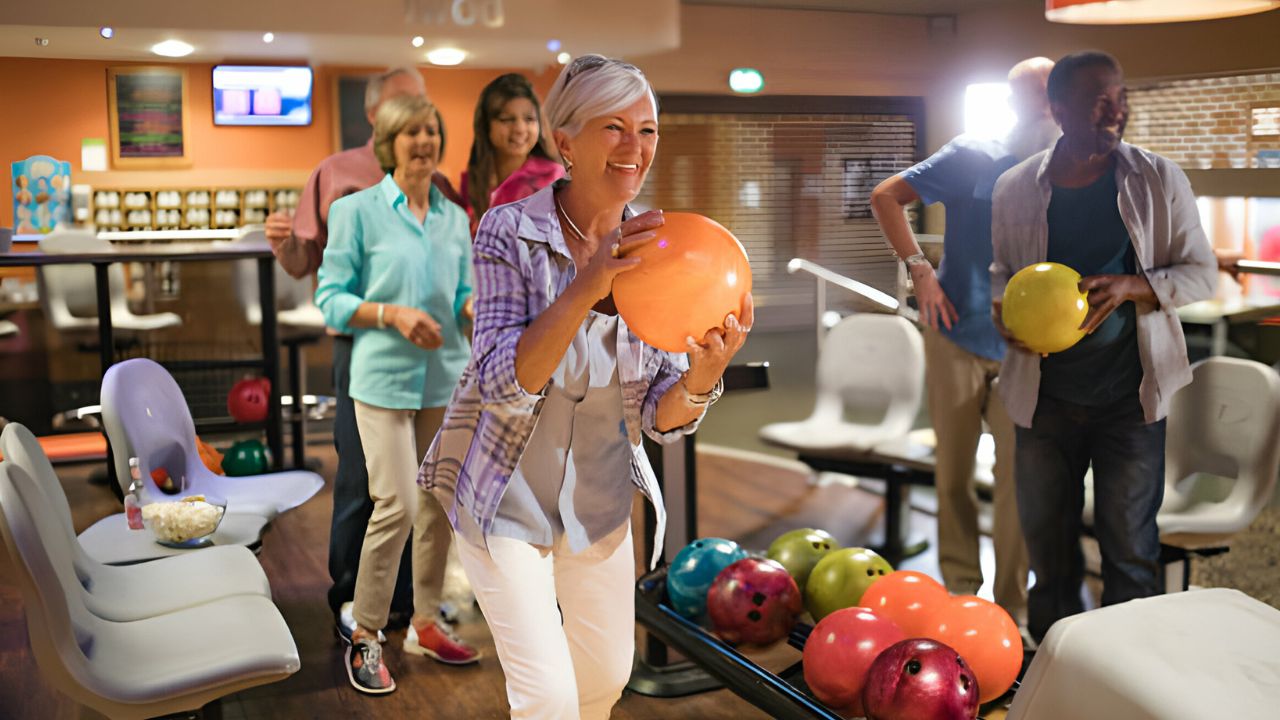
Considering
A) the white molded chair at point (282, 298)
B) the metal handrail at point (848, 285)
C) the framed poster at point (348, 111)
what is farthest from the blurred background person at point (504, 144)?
the metal handrail at point (848, 285)

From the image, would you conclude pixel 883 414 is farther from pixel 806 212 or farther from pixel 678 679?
pixel 678 679

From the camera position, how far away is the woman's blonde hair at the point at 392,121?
3430 millimetres

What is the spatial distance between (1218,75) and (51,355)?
305cm

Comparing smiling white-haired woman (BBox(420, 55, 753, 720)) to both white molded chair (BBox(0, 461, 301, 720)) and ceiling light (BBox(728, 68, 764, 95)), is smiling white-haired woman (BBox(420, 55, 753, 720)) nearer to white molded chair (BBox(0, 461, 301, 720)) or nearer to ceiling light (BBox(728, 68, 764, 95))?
white molded chair (BBox(0, 461, 301, 720))

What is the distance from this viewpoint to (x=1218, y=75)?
2.99m

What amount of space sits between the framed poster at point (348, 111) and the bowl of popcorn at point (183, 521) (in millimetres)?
1078

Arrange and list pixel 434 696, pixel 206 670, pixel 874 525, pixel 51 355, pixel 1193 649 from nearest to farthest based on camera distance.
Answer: pixel 1193 649 → pixel 206 670 → pixel 434 696 → pixel 51 355 → pixel 874 525

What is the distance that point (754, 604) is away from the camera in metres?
2.89

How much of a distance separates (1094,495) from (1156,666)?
1789mm

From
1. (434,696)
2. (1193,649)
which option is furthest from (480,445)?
(434,696)

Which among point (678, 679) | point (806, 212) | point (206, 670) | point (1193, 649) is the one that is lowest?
point (678, 679)

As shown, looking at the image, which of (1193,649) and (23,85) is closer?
(1193,649)

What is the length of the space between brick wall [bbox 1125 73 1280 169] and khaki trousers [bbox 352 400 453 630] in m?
1.89

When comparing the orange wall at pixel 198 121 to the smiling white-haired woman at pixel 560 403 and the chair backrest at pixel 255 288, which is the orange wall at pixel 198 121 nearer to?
the chair backrest at pixel 255 288
